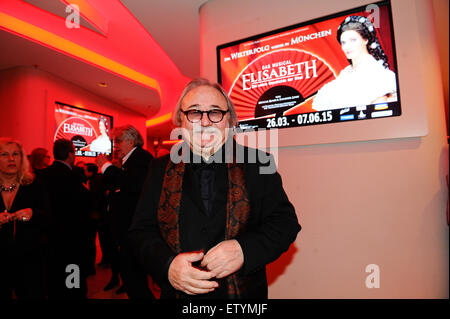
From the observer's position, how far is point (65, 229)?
2750mm

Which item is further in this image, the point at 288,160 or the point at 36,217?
the point at 288,160

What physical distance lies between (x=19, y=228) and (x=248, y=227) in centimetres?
191

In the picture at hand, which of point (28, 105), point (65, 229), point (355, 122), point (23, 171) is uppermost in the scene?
point (28, 105)

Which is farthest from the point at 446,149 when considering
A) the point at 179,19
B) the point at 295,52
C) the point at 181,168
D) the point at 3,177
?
the point at 3,177

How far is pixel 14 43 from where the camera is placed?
4.31 metres

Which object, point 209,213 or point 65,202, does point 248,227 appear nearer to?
point 209,213

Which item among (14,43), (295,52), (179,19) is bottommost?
(295,52)

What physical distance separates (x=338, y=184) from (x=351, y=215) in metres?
0.25

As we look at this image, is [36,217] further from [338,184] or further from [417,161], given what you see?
[417,161]

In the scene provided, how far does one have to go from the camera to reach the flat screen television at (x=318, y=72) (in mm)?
1960

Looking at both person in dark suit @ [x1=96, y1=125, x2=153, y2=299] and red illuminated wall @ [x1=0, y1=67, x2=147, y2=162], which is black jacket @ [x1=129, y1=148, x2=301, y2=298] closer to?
person in dark suit @ [x1=96, y1=125, x2=153, y2=299]

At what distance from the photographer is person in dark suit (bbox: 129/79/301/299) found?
995 mm

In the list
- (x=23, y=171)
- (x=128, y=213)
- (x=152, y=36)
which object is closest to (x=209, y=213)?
(x=128, y=213)

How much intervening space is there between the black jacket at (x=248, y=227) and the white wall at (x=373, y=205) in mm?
1141
